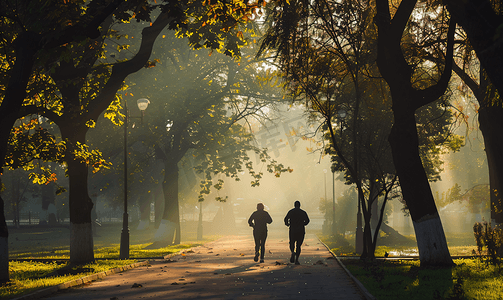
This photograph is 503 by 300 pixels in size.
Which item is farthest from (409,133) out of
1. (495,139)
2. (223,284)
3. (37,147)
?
(37,147)

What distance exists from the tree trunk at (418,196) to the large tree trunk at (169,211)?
759 inches

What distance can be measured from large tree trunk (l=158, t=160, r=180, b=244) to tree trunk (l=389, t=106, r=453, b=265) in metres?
19.3

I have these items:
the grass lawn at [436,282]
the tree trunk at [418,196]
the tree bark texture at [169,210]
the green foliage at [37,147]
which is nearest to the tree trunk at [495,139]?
the grass lawn at [436,282]

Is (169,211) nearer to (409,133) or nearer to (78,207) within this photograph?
(78,207)

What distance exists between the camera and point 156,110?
27938mm

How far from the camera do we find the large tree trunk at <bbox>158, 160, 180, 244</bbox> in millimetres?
29328

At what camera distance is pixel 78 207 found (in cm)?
1474

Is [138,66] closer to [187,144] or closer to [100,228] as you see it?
[187,144]

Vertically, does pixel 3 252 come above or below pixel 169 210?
below

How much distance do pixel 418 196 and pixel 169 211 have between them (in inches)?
783

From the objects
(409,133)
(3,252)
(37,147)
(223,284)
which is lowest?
(223,284)

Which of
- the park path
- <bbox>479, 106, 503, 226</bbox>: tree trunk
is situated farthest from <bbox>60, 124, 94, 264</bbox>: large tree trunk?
<bbox>479, 106, 503, 226</bbox>: tree trunk

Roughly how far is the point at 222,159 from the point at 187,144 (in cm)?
A: 269

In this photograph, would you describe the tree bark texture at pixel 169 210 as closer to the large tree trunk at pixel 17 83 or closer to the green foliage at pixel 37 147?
the green foliage at pixel 37 147
